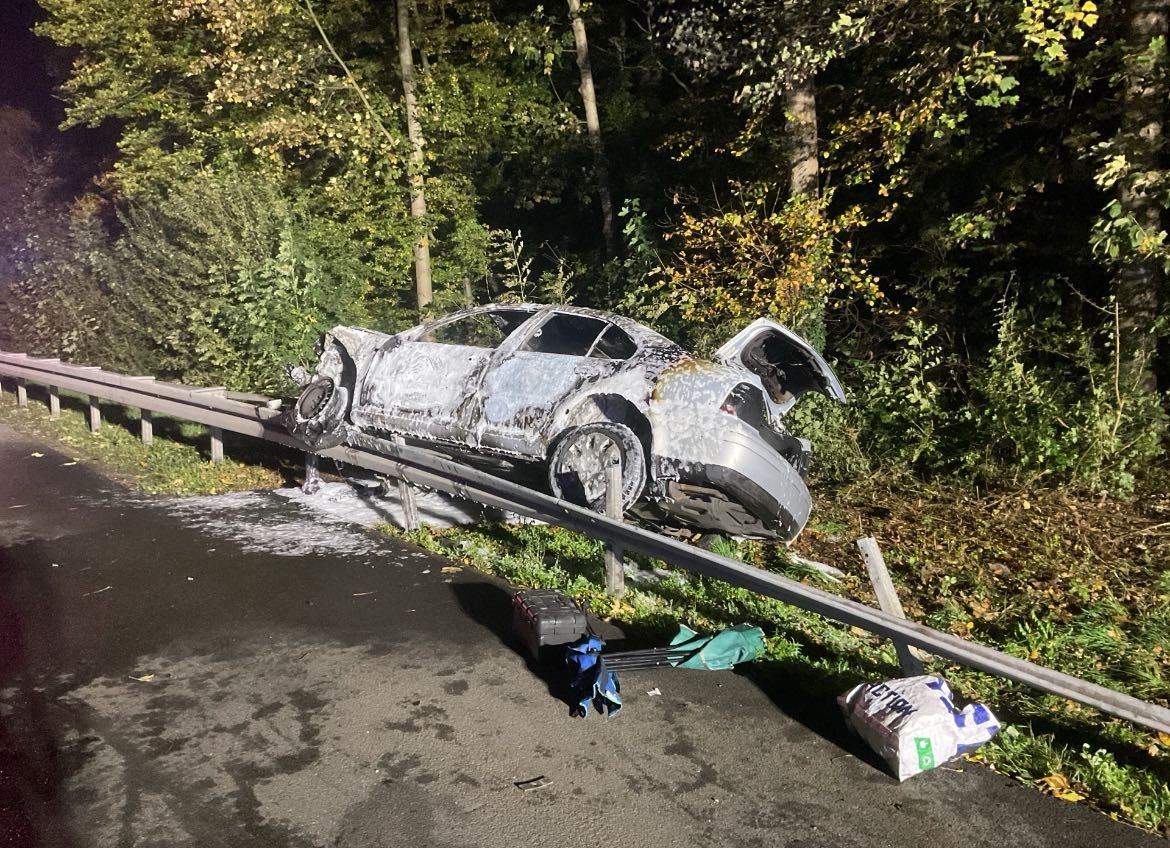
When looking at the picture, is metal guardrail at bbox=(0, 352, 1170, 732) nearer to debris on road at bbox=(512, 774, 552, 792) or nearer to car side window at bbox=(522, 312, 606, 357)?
car side window at bbox=(522, 312, 606, 357)

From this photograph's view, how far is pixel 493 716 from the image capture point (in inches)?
158

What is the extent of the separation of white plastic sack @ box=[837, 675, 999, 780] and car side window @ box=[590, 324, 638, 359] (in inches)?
141

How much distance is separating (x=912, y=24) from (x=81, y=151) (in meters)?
28.9

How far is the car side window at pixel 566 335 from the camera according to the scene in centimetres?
717

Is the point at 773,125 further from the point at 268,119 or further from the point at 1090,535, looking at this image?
the point at 268,119

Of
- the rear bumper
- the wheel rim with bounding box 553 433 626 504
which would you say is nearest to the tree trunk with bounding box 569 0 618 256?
the wheel rim with bounding box 553 433 626 504

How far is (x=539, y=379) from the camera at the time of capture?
6.82 m

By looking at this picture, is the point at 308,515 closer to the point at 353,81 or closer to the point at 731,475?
the point at 731,475

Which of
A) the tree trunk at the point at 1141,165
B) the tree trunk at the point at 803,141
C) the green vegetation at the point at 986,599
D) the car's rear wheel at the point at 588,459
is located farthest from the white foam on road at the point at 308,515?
the tree trunk at the point at 1141,165

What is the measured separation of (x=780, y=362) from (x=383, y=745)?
427 cm

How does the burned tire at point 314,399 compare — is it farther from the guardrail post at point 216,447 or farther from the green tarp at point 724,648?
the green tarp at point 724,648

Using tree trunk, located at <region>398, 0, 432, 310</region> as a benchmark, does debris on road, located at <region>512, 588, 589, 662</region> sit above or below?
below

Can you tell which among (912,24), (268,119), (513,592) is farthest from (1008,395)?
(268,119)

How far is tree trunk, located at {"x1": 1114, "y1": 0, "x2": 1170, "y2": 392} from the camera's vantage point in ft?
24.3
